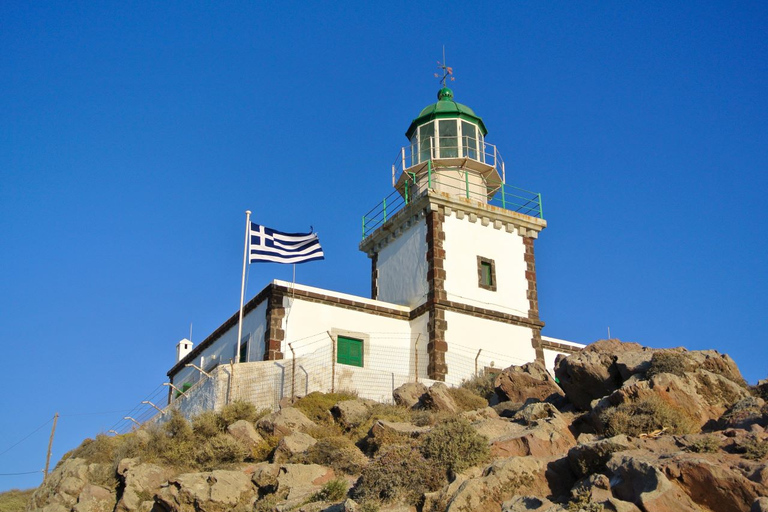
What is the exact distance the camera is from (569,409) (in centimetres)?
1648

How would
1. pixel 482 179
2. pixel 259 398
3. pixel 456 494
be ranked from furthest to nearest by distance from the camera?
pixel 482 179
pixel 259 398
pixel 456 494

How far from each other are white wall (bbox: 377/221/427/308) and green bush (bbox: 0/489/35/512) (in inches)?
515

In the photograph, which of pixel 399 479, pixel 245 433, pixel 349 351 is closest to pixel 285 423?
pixel 245 433

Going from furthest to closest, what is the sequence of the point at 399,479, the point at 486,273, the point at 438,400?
the point at 486,273, the point at 438,400, the point at 399,479

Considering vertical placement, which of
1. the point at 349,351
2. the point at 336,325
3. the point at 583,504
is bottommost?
the point at 583,504

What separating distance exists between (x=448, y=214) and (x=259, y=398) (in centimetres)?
911

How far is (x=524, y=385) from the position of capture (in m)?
20.1

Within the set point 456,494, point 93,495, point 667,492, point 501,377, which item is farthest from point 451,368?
point 667,492

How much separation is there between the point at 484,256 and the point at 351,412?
981 cm

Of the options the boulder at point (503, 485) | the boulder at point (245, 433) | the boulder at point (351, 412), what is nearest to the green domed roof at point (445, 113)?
the boulder at point (351, 412)

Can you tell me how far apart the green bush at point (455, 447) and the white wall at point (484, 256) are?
1200 centimetres

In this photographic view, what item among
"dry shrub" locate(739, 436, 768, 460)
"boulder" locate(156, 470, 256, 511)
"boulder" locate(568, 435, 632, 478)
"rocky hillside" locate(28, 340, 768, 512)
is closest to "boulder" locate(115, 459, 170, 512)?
"rocky hillside" locate(28, 340, 768, 512)

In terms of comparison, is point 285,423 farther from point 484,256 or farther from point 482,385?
point 484,256

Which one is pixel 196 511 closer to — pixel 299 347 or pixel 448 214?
pixel 299 347
